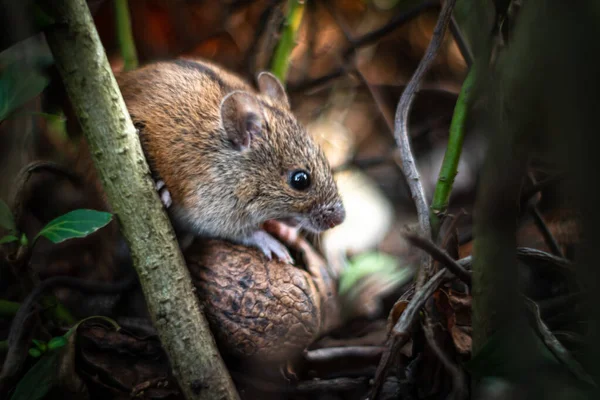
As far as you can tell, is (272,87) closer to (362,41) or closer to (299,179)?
(299,179)

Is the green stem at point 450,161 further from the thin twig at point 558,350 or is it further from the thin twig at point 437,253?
the thin twig at point 558,350

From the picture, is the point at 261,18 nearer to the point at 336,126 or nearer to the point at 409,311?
the point at 336,126

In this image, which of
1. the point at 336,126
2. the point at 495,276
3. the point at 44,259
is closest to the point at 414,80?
the point at 495,276

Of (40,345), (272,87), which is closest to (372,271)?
(272,87)

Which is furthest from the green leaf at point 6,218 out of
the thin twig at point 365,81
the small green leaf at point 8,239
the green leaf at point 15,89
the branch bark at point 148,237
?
the thin twig at point 365,81

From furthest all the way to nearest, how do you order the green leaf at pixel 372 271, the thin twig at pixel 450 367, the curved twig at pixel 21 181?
the green leaf at pixel 372 271
the curved twig at pixel 21 181
the thin twig at pixel 450 367

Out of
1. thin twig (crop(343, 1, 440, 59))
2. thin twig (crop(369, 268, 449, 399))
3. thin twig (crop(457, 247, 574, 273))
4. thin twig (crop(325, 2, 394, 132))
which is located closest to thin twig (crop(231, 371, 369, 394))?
thin twig (crop(369, 268, 449, 399))
